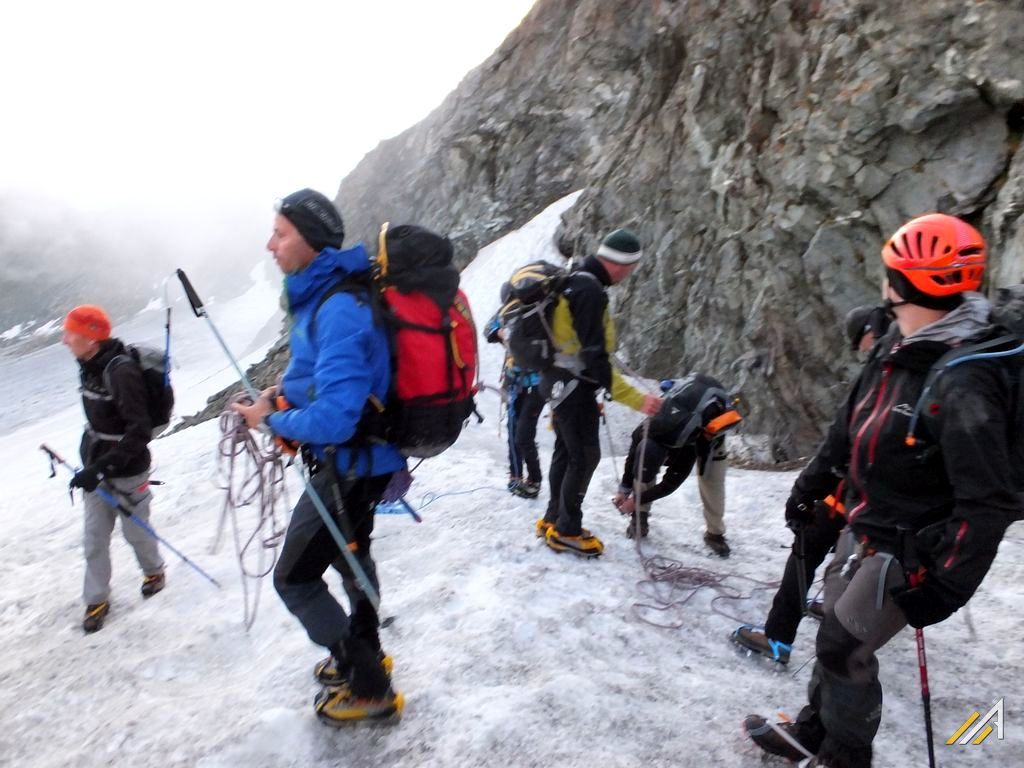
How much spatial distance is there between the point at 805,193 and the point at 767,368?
114 inches

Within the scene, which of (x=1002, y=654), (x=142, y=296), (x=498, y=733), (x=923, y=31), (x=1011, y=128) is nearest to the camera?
(x=498, y=733)

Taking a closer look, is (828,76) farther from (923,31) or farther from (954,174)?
(954,174)

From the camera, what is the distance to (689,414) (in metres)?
5.05

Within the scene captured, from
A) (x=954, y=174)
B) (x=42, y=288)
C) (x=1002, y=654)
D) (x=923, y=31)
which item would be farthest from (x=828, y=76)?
(x=42, y=288)

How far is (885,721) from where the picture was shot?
3.28 metres

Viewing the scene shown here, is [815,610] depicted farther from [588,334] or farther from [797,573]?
[588,334]

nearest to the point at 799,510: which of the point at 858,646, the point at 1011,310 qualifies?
the point at 858,646

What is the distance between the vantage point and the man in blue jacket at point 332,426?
8.67 feet

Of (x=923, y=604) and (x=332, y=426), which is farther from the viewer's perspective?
(x=332, y=426)

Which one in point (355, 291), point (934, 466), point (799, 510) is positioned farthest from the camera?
point (799, 510)

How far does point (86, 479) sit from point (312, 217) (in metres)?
3.32

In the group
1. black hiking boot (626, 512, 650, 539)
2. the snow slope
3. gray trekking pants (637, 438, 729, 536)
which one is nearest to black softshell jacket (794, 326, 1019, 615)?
the snow slope

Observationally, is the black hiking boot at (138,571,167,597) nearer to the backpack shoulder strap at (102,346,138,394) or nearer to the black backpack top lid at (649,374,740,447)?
the backpack shoulder strap at (102,346,138,394)

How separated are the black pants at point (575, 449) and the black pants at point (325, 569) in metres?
1.97
